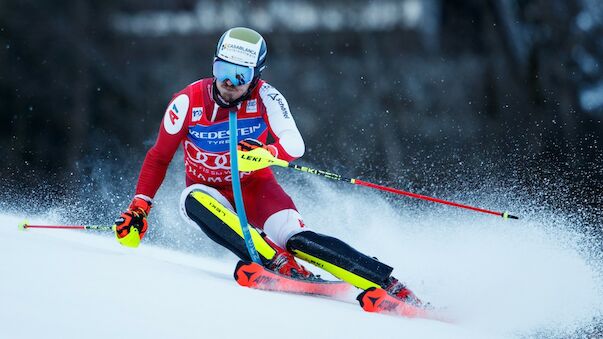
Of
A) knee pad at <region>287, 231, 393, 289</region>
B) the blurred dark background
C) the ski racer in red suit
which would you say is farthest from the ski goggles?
the blurred dark background

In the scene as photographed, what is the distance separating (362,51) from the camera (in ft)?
62.6

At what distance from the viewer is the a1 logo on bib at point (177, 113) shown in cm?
419

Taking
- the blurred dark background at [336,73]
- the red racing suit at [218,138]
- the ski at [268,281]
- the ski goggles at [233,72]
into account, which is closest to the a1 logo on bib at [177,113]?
the red racing suit at [218,138]

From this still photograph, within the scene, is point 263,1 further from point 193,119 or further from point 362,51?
point 193,119

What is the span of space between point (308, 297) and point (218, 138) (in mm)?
886

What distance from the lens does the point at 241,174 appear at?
4441 millimetres

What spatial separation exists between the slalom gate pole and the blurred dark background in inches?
430

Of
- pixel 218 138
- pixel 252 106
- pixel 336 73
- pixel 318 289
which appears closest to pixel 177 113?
pixel 218 138

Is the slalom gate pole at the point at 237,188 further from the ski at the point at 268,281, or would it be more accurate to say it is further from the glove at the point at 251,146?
the ski at the point at 268,281

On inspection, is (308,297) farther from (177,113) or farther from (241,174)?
(177,113)

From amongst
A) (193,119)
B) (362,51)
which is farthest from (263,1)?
(193,119)

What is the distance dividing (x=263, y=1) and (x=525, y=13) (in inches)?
214

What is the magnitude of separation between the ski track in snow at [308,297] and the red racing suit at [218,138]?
39 cm

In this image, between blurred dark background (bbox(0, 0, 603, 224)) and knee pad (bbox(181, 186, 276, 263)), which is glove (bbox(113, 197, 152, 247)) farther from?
blurred dark background (bbox(0, 0, 603, 224))
